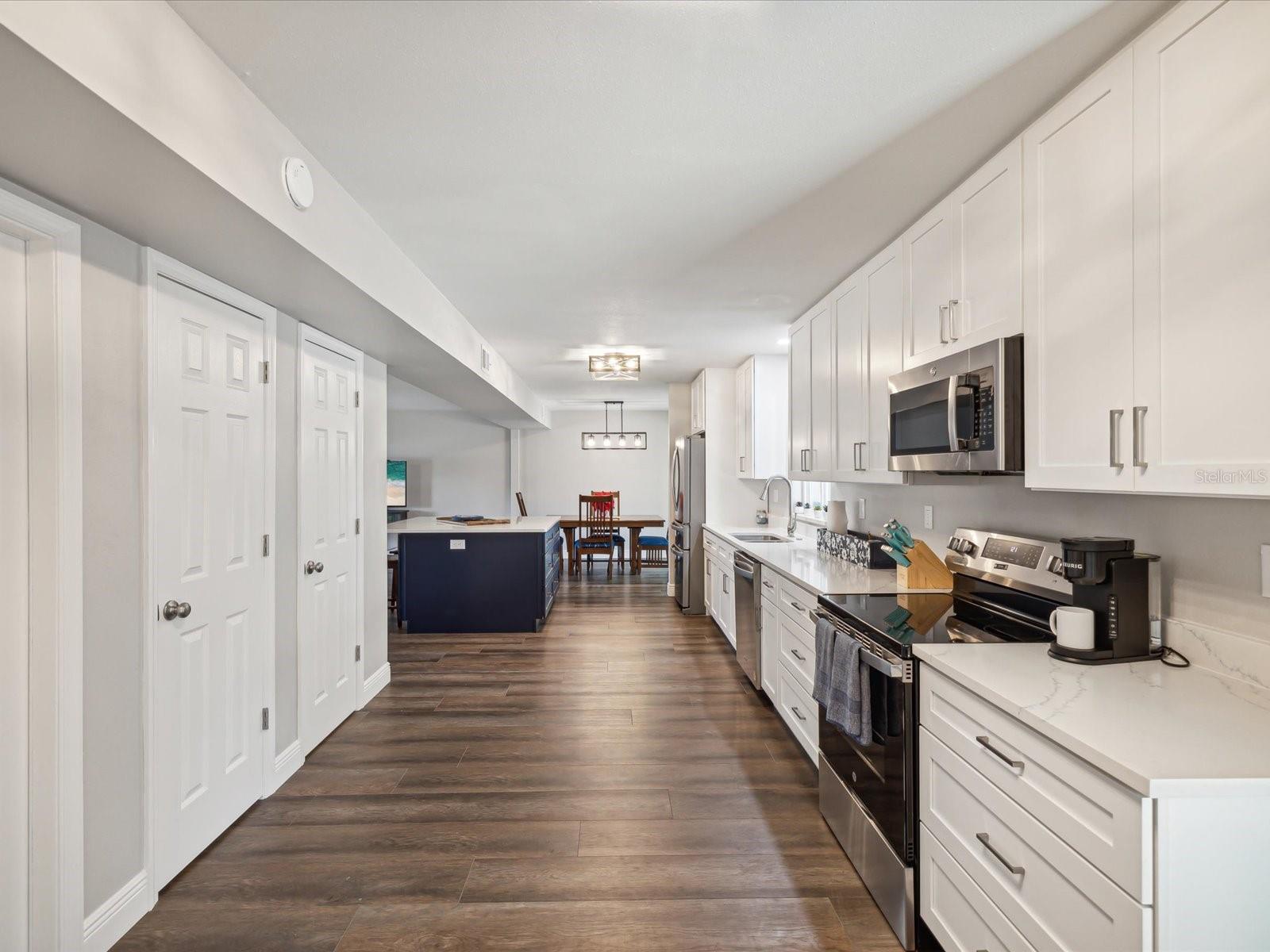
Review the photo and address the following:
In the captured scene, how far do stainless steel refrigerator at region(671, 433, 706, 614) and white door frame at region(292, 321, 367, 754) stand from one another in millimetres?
3157

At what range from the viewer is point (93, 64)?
4.03 feet

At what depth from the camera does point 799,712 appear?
3088 millimetres

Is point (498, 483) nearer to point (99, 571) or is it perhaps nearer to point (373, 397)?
point (373, 397)

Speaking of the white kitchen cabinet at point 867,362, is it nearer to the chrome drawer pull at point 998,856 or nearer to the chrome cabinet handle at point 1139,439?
the chrome cabinet handle at point 1139,439

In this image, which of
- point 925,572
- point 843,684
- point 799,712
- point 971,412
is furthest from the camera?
point 799,712

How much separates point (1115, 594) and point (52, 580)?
2719 mm

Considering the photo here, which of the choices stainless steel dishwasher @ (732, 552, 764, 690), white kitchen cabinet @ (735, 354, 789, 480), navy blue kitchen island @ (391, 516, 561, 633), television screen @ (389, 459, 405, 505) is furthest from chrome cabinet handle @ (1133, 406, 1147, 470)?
television screen @ (389, 459, 405, 505)

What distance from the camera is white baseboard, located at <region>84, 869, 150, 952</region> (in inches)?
72.2

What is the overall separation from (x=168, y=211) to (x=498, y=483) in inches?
345

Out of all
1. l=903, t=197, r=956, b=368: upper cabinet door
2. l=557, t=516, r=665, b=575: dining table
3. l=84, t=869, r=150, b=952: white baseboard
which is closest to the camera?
l=84, t=869, r=150, b=952: white baseboard

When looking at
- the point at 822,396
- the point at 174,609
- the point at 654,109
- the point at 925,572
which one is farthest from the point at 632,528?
the point at 654,109

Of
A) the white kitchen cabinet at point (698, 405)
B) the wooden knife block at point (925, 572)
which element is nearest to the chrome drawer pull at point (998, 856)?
the wooden knife block at point (925, 572)

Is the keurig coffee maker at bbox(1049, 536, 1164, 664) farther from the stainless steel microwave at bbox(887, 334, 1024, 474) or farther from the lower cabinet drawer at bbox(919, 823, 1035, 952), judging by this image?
the lower cabinet drawer at bbox(919, 823, 1035, 952)
